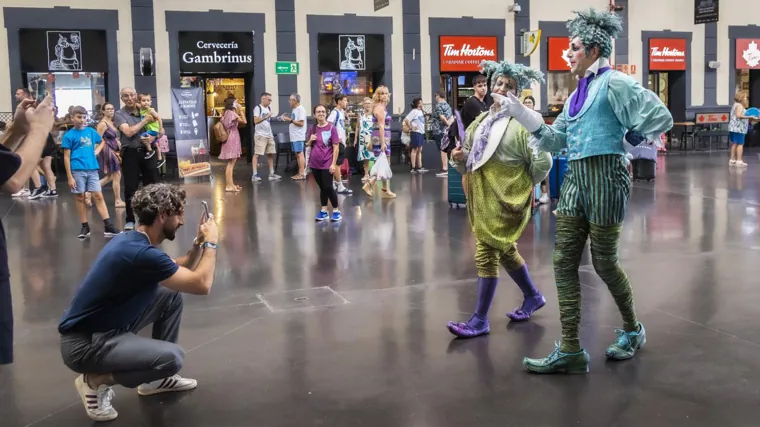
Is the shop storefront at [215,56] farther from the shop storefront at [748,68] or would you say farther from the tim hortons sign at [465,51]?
the shop storefront at [748,68]

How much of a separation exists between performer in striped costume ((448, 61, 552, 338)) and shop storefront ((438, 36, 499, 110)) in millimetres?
15812

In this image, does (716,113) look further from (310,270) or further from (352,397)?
(352,397)

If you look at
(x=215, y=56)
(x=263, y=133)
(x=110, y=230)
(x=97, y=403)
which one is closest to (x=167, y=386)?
(x=97, y=403)

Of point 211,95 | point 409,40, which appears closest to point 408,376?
point 409,40

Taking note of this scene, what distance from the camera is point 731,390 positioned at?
13.4ft

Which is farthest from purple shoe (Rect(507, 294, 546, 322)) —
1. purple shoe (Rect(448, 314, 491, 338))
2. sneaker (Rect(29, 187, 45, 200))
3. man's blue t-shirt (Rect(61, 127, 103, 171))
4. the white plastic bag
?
sneaker (Rect(29, 187, 45, 200))

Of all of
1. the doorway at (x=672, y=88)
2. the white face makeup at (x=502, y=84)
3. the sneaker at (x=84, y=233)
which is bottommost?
the sneaker at (x=84, y=233)

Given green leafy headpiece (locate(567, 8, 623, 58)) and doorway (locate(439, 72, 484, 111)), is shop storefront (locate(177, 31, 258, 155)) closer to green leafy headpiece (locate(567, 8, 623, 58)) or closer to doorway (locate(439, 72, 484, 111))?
doorway (locate(439, 72, 484, 111))

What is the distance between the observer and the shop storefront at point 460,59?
20578 millimetres

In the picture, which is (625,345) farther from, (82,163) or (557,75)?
(557,75)

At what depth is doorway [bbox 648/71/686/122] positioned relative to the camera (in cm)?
2328

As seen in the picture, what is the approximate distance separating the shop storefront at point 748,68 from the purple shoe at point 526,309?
20981 mm

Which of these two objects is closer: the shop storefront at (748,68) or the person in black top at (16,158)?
the person in black top at (16,158)

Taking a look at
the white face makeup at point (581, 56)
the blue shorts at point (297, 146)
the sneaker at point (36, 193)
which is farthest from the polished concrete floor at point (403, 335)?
the blue shorts at point (297, 146)
